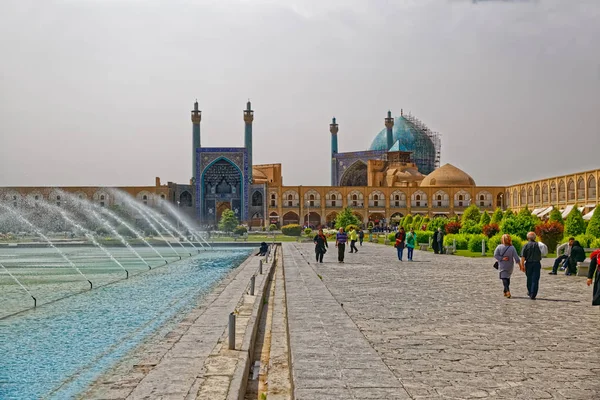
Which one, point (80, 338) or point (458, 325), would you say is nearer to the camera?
point (458, 325)

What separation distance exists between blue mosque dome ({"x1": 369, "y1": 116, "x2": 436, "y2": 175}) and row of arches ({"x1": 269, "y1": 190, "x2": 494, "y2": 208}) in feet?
31.2

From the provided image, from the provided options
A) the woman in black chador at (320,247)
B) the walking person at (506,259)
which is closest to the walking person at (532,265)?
the walking person at (506,259)

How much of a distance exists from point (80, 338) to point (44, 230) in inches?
1793

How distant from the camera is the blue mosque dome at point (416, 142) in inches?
2539

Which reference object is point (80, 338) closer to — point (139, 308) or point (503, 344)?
point (139, 308)

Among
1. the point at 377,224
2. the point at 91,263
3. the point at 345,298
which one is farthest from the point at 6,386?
the point at 377,224

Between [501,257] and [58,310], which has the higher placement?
[501,257]

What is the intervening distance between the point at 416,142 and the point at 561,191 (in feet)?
90.3

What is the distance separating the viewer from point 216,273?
604 inches

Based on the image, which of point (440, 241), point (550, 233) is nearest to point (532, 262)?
point (550, 233)

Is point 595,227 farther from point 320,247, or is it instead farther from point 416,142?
point 416,142

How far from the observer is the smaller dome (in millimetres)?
55469

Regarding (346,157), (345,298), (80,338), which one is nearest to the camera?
(80,338)

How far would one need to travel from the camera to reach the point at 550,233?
19125mm
